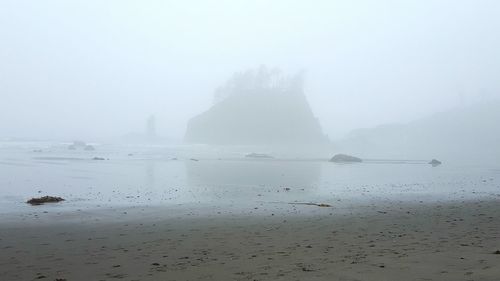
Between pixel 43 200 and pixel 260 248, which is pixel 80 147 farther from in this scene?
pixel 260 248

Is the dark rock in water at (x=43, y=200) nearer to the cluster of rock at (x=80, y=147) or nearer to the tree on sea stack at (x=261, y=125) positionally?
the cluster of rock at (x=80, y=147)

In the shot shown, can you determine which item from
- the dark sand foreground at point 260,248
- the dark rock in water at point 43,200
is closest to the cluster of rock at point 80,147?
the dark rock in water at point 43,200

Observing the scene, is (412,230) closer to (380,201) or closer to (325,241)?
(325,241)

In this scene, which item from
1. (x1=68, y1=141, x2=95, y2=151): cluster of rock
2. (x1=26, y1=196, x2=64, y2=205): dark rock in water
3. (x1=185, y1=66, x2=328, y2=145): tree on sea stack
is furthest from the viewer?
(x1=185, y1=66, x2=328, y2=145): tree on sea stack

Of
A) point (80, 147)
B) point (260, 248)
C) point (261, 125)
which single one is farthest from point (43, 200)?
point (261, 125)

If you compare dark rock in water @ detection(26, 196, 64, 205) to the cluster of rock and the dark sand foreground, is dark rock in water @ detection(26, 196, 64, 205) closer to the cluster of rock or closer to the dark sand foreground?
the dark sand foreground

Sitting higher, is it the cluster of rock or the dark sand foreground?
the cluster of rock

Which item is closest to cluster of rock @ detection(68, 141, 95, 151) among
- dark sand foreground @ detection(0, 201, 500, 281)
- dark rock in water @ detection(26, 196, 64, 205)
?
dark rock in water @ detection(26, 196, 64, 205)

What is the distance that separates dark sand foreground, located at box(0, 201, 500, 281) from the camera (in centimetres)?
812

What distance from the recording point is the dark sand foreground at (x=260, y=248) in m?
8.12

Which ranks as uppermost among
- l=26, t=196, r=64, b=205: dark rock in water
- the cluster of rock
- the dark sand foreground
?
the cluster of rock

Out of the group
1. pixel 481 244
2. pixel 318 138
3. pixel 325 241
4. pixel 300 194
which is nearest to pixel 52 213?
pixel 325 241

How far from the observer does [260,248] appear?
10391mm

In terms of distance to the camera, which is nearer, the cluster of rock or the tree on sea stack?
the cluster of rock
